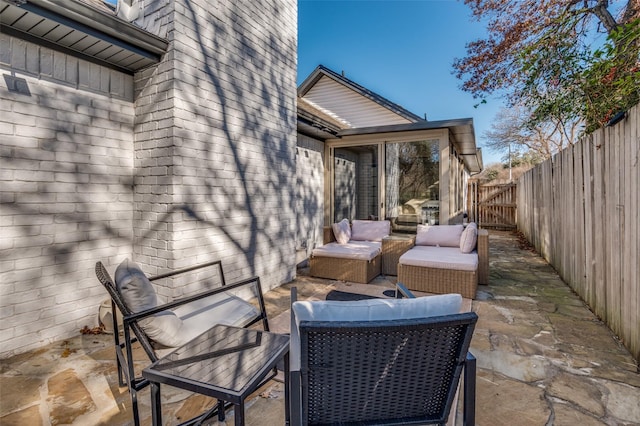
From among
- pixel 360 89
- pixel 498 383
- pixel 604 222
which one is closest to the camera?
pixel 498 383

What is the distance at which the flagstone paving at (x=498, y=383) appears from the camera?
2043 millimetres

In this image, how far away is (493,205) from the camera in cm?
1270

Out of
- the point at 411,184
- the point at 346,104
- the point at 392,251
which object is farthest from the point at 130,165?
the point at 346,104

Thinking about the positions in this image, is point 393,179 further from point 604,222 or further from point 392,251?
point 604,222

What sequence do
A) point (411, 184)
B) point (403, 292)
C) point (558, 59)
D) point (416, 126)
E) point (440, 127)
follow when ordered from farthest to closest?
point (411, 184) → point (416, 126) → point (440, 127) → point (558, 59) → point (403, 292)

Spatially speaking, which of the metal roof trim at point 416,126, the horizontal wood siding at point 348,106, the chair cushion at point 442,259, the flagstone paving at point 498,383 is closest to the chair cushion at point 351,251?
the chair cushion at point 442,259

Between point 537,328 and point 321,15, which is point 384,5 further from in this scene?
point 537,328

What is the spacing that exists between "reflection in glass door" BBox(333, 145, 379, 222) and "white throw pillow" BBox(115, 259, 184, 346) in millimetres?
5646

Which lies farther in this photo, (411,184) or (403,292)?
(411,184)

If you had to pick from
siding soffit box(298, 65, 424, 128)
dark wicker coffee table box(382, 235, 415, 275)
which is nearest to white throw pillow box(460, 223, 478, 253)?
dark wicker coffee table box(382, 235, 415, 275)

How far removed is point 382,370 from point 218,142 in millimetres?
3272

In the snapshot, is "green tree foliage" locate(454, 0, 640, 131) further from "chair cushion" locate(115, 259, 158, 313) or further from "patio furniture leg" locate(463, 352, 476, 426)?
"chair cushion" locate(115, 259, 158, 313)

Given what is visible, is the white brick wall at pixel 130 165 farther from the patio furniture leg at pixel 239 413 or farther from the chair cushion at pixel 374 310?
the chair cushion at pixel 374 310

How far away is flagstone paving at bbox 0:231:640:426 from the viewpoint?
204cm
